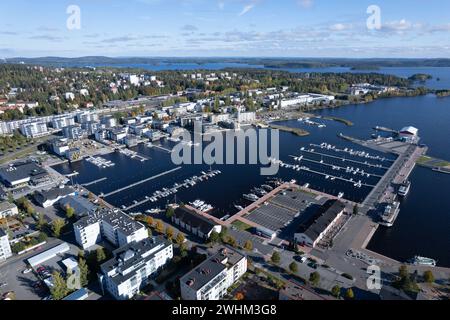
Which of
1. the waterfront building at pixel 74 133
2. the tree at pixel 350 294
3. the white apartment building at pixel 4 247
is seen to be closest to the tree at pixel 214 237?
the tree at pixel 350 294

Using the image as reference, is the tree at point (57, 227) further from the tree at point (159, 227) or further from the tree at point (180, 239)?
the tree at point (180, 239)

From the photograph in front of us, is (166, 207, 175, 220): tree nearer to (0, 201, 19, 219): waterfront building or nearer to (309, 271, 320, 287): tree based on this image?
(309, 271, 320, 287): tree

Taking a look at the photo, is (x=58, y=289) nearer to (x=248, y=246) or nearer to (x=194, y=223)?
(x=194, y=223)

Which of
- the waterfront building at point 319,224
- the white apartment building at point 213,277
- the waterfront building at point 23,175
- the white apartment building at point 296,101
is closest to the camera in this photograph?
the white apartment building at point 213,277

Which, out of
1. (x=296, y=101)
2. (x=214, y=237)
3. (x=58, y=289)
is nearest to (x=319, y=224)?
(x=214, y=237)

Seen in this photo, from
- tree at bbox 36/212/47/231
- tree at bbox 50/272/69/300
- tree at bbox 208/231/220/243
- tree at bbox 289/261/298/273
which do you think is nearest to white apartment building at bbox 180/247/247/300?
tree at bbox 208/231/220/243
